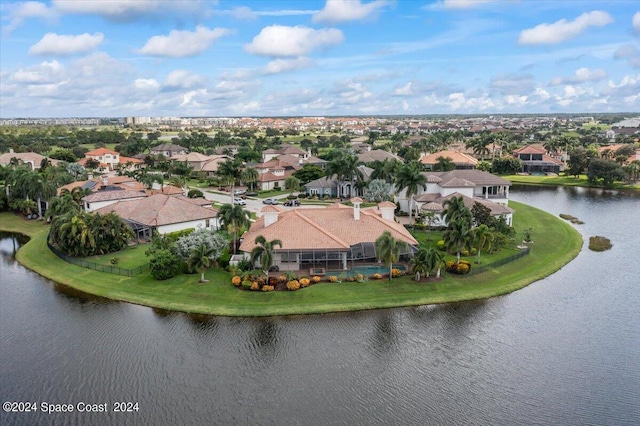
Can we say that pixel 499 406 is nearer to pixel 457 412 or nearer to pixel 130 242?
pixel 457 412

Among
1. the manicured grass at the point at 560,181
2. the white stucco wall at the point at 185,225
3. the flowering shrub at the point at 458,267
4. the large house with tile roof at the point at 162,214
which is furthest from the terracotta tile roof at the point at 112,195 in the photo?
the manicured grass at the point at 560,181

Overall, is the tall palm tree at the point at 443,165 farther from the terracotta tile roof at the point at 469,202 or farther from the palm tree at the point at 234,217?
the palm tree at the point at 234,217

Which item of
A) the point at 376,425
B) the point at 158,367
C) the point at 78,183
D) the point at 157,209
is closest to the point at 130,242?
the point at 157,209

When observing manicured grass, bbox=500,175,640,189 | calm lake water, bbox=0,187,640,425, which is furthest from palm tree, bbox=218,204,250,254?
manicured grass, bbox=500,175,640,189

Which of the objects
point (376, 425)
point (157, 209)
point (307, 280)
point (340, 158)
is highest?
point (340, 158)

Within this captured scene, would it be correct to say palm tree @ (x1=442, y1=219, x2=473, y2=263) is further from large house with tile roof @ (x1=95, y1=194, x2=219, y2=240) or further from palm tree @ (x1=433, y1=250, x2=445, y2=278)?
large house with tile roof @ (x1=95, y1=194, x2=219, y2=240)

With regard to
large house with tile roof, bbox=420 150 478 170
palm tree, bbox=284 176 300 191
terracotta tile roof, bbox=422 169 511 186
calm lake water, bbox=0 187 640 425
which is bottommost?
calm lake water, bbox=0 187 640 425
